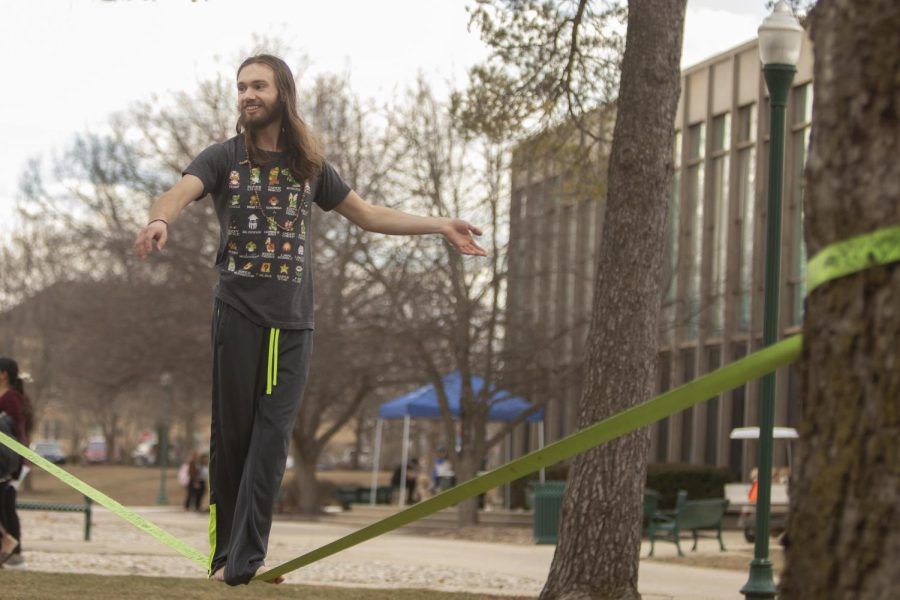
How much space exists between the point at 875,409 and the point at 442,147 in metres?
24.2

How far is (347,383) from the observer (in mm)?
30922

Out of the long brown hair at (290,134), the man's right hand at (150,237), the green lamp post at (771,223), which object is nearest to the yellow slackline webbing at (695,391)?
the man's right hand at (150,237)

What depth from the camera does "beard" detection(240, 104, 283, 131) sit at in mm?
5094

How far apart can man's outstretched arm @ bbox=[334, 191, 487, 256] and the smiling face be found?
51 centimetres

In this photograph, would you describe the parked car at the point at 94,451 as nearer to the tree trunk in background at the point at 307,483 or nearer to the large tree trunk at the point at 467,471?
the tree trunk in background at the point at 307,483

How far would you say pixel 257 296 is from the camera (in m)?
5.02

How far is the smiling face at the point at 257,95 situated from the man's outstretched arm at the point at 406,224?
507 mm

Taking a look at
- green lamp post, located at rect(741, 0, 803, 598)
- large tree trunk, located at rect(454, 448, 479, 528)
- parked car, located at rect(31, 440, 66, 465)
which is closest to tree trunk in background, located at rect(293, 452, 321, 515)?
parked car, located at rect(31, 440, 66, 465)

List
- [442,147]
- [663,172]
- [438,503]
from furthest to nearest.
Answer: [442,147] → [663,172] → [438,503]

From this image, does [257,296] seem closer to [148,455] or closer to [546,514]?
[546,514]

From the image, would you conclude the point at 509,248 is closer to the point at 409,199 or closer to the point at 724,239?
the point at 409,199

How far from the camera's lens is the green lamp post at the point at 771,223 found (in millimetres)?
9547

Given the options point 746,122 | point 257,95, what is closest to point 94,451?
point 746,122

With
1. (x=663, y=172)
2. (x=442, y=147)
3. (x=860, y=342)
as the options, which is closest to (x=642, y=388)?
(x=663, y=172)
